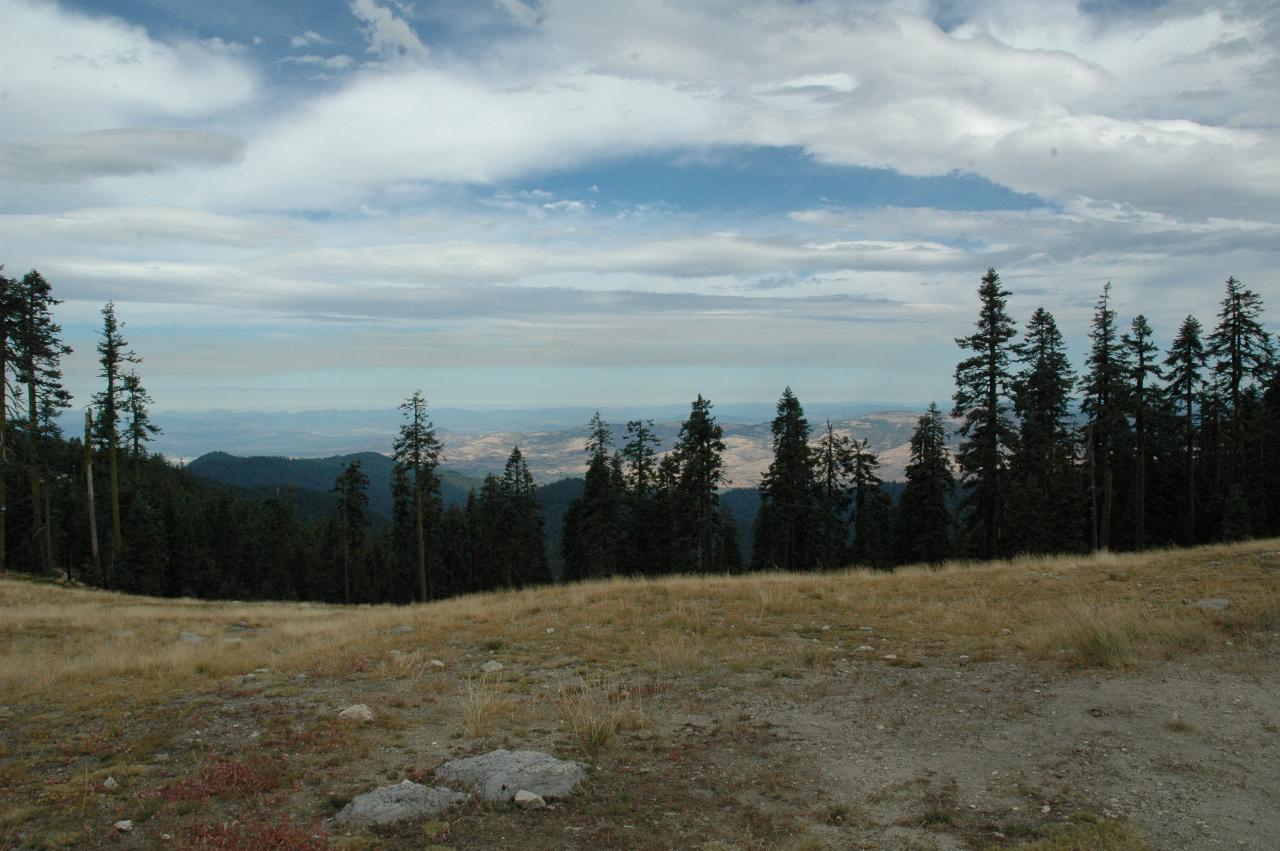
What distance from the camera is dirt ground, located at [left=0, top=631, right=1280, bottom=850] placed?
587cm

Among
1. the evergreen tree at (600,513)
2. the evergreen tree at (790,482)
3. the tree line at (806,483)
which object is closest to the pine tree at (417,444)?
the tree line at (806,483)

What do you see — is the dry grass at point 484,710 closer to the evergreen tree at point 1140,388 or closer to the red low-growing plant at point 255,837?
the red low-growing plant at point 255,837

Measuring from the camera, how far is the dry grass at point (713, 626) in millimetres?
11102

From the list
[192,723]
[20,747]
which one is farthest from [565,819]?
[20,747]

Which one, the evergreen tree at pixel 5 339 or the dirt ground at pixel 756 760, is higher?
the evergreen tree at pixel 5 339

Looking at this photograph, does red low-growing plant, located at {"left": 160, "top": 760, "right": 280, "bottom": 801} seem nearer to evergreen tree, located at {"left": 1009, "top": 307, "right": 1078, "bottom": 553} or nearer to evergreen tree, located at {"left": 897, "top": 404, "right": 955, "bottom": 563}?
evergreen tree, located at {"left": 1009, "top": 307, "right": 1078, "bottom": 553}

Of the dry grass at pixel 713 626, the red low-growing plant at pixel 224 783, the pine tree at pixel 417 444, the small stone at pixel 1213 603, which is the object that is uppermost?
the pine tree at pixel 417 444

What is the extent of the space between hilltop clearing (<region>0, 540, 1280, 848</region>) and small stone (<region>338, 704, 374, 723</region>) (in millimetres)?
177

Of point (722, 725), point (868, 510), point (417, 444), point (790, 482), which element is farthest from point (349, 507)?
point (722, 725)

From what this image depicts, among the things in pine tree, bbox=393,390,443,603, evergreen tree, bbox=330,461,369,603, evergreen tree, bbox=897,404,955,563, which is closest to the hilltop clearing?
pine tree, bbox=393,390,443,603

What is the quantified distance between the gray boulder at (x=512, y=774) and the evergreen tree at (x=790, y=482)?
118ft

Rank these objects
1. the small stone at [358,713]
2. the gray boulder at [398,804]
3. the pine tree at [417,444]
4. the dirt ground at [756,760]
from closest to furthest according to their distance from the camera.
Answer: the dirt ground at [756,760], the gray boulder at [398,804], the small stone at [358,713], the pine tree at [417,444]

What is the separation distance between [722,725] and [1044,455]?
31.0m

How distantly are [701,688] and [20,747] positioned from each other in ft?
27.6
